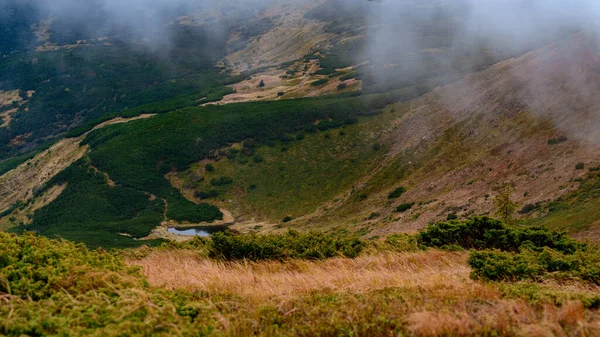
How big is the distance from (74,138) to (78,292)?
102 meters

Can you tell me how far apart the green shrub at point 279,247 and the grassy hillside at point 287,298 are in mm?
1154

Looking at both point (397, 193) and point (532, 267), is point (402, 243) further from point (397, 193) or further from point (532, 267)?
point (397, 193)

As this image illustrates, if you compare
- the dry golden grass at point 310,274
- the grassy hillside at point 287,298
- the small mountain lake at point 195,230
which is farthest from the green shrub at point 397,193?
the grassy hillside at point 287,298

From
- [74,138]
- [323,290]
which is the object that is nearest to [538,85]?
[323,290]

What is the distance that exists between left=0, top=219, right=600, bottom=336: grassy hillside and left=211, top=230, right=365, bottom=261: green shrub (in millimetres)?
1154

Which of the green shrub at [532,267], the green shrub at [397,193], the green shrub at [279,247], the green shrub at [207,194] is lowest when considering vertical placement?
the green shrub at [207,194]

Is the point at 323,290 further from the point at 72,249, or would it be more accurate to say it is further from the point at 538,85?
the point at 538,85

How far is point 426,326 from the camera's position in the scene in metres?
5.38

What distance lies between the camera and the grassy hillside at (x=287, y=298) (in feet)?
17.4

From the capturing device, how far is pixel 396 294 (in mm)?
6633

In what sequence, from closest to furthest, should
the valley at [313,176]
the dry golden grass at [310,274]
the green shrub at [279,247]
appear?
the valley at [313,176]
the dry golden grass at [310,274]
the green shrub at [279,247]

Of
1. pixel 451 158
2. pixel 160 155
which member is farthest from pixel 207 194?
pixel 451 158

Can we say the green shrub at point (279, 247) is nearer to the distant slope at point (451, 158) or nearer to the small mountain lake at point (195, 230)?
the distant slope at point (451, 158)

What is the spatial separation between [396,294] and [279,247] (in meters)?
4.95
